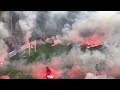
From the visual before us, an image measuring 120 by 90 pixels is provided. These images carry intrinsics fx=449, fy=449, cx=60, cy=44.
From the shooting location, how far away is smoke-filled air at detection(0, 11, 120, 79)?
24.8ft

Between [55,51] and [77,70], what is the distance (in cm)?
49

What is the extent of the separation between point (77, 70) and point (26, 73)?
0.86m

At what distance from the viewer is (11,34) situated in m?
Result: 7.62

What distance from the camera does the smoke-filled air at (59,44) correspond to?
24.8ft

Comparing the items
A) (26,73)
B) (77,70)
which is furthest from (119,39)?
(26,73)

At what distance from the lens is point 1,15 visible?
25.0 ft

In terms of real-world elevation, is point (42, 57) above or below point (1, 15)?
below

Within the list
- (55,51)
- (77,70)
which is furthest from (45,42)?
(77,70)

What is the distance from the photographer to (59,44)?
25.0ft
